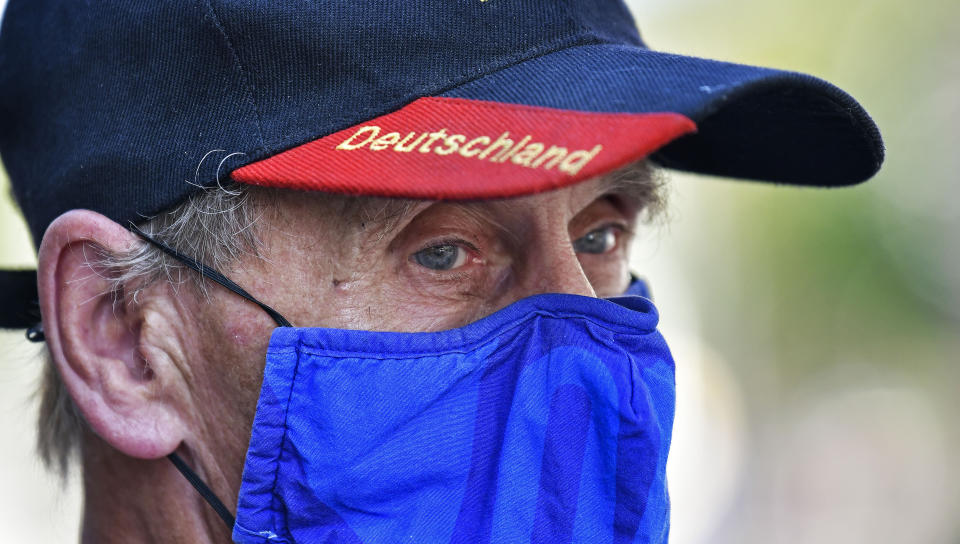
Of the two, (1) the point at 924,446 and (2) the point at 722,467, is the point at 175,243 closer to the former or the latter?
(2) the point at 722,467

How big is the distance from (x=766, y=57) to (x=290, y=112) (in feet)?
30.4

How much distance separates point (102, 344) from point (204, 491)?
35 centimetres

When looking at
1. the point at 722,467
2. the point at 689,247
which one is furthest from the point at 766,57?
the point at 722,467

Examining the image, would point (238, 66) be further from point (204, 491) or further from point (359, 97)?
point (204, 491)

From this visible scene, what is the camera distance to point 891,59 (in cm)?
952

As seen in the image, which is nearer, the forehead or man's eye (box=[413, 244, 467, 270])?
the forehead

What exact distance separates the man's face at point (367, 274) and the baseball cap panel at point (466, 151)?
6.4 inches

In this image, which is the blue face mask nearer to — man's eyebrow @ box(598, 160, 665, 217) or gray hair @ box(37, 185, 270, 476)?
gray hair @ box(37, 185, 270, 476)

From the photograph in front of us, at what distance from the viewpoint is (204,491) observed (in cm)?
174

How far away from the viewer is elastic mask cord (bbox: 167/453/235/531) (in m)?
1.72

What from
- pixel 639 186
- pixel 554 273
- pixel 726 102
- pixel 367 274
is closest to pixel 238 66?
pixel 367 274

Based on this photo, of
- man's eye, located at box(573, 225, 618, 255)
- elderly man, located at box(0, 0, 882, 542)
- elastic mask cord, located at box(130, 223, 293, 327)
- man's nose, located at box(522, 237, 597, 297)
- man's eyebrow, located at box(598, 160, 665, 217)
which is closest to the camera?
elderly man, located at box(0, 0, 882, 542)

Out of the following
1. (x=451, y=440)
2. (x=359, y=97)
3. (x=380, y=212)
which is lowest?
(x=451, y=440)

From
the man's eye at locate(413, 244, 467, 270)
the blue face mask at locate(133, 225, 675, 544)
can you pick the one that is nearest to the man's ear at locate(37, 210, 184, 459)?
the blue face mask at locate(133, 225, 675, 544)
